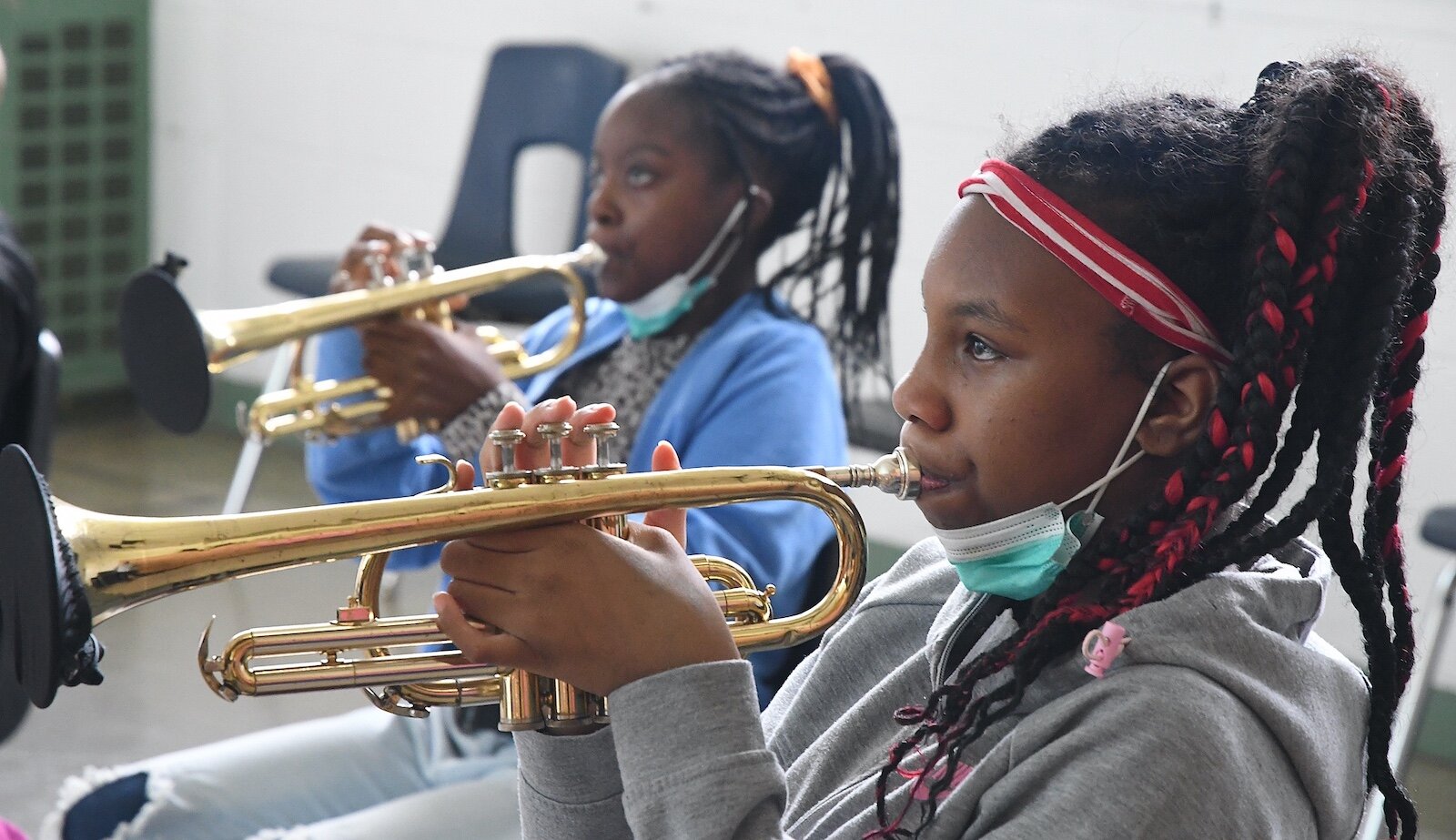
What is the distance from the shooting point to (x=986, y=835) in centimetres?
99

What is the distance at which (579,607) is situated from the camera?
1.04 meters

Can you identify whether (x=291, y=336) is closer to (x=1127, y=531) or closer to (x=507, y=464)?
(x=507, y=464)

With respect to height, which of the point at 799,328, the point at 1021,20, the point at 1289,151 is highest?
the point at 1289,151

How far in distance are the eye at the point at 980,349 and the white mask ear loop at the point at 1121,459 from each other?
4.0 inches

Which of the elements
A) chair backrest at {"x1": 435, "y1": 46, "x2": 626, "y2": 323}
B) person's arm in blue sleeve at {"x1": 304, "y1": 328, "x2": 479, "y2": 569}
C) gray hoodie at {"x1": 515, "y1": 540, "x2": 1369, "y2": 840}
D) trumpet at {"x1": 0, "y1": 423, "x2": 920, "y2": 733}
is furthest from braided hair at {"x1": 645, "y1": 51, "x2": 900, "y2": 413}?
chair backrest at {"x1": 435, "y1": 46, "x2": 626, "y2": 323}

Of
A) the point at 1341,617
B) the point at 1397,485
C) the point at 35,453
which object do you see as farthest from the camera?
the point at 1341,617

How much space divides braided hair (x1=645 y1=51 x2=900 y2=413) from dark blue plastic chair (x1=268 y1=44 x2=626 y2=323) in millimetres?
1686

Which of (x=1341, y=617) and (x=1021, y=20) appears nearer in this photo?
(x=1341, y=617)

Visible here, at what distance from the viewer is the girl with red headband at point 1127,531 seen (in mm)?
995

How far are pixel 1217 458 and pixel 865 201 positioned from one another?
127 centimetres

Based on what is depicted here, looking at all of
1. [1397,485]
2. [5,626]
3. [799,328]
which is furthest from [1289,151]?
[799,328]

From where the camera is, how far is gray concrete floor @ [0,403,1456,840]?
2953 millimetres

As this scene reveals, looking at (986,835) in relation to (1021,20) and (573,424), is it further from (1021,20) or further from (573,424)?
(1021,20)

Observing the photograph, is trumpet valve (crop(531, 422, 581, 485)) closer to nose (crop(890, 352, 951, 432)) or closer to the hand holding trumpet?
nose (crop(890, 352, 951, 432))
